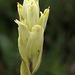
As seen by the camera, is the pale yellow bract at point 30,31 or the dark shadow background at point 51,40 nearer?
the pale yellow bract at point 30,31

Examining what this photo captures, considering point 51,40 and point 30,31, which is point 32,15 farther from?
point 51,40

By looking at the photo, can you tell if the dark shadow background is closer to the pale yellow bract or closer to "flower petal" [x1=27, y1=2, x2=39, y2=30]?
the pale yellow bract

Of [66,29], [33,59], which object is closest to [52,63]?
[66,29]

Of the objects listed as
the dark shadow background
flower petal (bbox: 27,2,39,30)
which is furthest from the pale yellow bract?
the dark shadow background

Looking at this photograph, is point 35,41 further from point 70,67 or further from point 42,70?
point 70,67

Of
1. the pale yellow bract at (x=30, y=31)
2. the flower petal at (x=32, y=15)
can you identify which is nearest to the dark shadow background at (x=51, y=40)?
the pale yellow bract at (x=30, y=31)

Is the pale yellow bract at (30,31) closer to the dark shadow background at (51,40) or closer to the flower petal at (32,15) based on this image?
the flower petal at (32,15)
